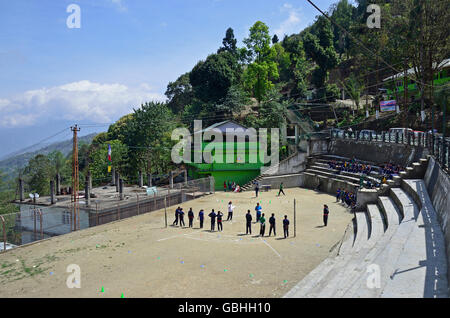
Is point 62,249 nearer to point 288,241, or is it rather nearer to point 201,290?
point 201,290

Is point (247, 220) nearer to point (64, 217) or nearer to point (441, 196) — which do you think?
point (441, 196)

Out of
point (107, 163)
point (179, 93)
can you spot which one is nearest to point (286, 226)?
point (107, 163)

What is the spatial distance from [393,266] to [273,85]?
173ft

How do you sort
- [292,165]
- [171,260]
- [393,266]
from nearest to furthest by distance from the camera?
[393,266]
[171,260]
[292,165]

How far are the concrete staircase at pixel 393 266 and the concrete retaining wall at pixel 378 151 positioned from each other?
1223cm

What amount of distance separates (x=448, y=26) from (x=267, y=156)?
23.5 metres

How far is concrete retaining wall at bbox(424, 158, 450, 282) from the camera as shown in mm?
11091

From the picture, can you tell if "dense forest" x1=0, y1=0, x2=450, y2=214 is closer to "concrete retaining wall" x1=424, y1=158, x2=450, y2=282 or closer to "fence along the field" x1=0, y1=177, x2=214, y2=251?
"fence along the field" x1=0, y1=177, x2=214, y2=251

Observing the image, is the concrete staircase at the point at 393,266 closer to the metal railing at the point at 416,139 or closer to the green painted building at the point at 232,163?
the metal railing at the point at 416,139

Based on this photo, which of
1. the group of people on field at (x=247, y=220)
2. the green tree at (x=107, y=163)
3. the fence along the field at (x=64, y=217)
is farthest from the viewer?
the green tree at (x=107, y=163)

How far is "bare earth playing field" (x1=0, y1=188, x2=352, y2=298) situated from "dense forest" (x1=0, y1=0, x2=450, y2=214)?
23.6 metres

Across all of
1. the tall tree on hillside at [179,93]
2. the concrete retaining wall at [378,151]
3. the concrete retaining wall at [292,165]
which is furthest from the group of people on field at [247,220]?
the tall tree on hillside at [179,93]

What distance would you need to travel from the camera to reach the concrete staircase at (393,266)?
8516 mm

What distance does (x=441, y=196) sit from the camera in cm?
1377
